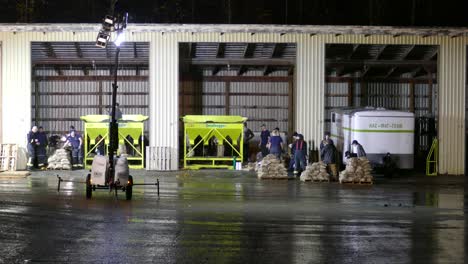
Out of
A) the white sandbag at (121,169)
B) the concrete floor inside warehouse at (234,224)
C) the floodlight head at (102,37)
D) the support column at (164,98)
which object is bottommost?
the concrete floor inside warehouse at (234,224)

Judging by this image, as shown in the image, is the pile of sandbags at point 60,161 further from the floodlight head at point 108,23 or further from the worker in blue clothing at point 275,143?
the floodlight head at point 108,23

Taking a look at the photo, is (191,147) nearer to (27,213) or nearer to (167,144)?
(167,144)

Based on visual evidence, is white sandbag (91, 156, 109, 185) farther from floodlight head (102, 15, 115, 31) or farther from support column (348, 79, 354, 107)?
support column (348, 79, 354, 107)

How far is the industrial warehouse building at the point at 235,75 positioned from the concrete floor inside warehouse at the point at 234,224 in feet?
20.7

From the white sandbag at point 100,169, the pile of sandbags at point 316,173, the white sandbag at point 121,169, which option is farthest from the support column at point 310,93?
the white sandbag at point 100,169

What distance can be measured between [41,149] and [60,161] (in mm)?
1028

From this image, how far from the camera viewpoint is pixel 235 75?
38.7m

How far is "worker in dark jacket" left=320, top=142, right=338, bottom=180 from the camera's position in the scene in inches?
1040

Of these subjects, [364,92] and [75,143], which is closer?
[75,143]

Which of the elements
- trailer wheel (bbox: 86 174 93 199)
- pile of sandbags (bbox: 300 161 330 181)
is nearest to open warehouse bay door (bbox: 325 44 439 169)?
pile of sandbags (bbox: 300 161 330 181)

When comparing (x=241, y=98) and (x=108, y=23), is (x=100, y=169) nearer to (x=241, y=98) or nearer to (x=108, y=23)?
(x=108, y=23)

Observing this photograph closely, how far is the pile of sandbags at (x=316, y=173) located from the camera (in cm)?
2608

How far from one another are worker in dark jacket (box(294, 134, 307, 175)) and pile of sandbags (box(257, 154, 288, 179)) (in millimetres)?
1613

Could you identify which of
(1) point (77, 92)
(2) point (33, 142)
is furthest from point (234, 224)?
(1) point (77, 92)
